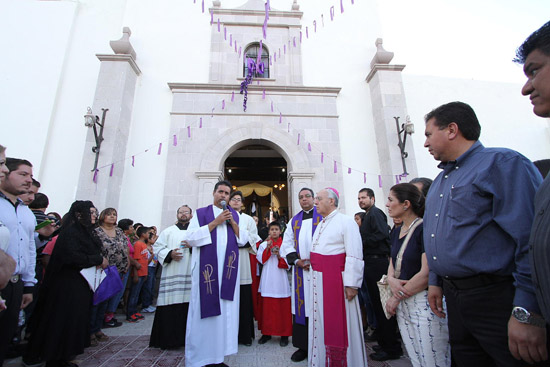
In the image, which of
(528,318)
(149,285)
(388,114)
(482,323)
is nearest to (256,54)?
(388,114)

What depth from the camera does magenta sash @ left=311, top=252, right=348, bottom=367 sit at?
2533 millimetres

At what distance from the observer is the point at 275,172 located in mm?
13188

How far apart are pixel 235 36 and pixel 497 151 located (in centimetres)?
836

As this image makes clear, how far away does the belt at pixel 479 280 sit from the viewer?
1349 mm

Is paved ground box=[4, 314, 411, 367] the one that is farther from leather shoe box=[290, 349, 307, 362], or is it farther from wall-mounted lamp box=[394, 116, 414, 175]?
wall-mounted lamp box=[394, 116, 414, 175]

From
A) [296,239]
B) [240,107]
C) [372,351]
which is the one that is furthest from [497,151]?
[240,107]

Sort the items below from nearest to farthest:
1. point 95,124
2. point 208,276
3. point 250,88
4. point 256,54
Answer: point 208,276, point 95,124, point 250,88, point 256,54

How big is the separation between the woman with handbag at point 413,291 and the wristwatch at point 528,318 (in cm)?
77

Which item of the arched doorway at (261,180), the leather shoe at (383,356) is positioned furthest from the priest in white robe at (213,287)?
the arched doorway at (261,180)

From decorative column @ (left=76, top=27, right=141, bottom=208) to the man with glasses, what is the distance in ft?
15.6

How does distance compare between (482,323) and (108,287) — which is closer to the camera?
(482,323)

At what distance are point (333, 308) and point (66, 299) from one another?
107 inches

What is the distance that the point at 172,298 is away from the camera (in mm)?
3615

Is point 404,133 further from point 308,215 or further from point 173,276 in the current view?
point 173,276
